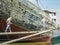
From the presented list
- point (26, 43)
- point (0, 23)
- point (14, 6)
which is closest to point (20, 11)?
point (14, 6)

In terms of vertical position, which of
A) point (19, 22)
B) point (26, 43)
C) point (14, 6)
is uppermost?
point (14, 6)

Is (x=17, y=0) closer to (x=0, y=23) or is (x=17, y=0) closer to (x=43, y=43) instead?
(x=0, y=23)

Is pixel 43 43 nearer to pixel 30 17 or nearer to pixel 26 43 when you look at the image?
pixel 26 43

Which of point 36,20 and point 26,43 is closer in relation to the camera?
point 26,43

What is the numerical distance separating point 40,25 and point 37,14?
0.68m

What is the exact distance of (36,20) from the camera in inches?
486

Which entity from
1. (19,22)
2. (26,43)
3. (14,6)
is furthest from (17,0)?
(26,43)

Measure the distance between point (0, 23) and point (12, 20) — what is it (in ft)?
2.16

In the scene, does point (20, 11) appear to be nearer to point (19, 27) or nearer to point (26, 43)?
point (19, 27)

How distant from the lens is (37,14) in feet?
40.9

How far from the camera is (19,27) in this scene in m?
12.1

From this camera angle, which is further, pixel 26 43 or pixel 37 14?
pixel 37 14

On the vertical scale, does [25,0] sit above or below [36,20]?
above

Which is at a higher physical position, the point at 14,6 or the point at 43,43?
the point at 14,6
